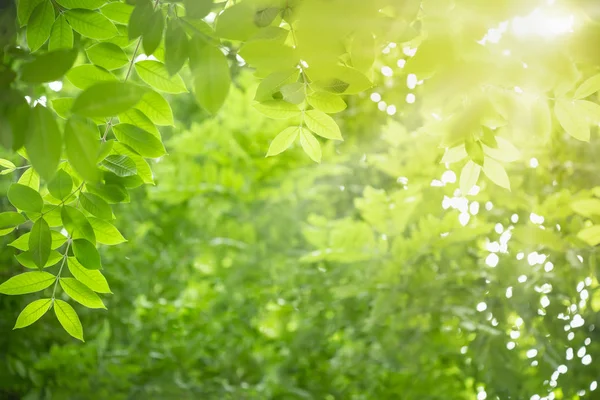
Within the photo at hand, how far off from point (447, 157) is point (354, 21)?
384mm

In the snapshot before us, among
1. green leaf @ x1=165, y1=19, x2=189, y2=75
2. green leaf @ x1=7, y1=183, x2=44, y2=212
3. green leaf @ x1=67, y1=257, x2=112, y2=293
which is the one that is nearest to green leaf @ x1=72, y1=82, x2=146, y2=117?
green leaf @ x1=165, y1=19, x2=189, y2=75

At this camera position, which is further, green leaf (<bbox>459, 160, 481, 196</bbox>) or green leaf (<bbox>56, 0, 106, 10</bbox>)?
green leaf (<bbox>459, 160, 481, 196</bbox>)

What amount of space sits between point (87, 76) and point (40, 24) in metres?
0.14

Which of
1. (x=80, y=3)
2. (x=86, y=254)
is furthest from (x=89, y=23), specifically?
(x=86, y=254)

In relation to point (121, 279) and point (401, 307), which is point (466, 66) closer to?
point (401, 307)

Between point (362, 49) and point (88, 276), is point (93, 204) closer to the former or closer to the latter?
point (88, 276)

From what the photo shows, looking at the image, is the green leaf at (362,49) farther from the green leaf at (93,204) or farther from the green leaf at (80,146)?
the green leaf at (93,204)

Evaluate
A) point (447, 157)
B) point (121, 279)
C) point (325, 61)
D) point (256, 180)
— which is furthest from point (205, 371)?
point (325, 61)

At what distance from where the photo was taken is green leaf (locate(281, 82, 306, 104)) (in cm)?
88

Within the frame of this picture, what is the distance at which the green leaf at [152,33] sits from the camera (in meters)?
0.76

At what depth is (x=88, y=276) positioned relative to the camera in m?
1.04

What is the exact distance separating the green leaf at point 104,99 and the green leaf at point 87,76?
0.19 meters

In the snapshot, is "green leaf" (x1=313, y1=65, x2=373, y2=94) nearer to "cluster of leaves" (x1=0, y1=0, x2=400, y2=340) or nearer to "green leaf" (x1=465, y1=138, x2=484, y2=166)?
"cluster of leaves" (x1=0, y1=0, x2=400, y2=340)

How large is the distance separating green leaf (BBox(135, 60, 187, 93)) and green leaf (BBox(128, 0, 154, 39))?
0.19 m
